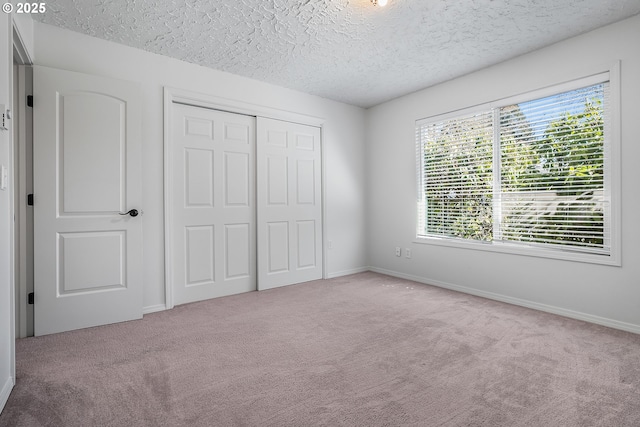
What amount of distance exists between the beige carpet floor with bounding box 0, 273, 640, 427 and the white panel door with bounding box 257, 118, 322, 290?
1.06 m

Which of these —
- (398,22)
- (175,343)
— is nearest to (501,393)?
(175,343)

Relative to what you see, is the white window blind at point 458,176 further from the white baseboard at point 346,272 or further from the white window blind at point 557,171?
the white baseboard at point 346,272

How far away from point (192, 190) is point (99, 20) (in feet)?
5.31

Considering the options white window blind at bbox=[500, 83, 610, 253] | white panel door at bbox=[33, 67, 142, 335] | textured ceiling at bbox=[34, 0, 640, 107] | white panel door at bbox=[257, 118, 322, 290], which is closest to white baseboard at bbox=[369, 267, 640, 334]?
white window blind at bbox=[500, 83, 610, 253]

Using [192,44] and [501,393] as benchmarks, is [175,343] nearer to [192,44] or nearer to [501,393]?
[501,393]

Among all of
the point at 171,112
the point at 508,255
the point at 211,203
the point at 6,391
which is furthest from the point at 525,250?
the point at 6,391

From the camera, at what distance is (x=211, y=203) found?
11.8 ft

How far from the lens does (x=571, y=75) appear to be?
2920mm

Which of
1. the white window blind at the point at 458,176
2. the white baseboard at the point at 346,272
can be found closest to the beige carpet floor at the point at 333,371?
the white window blind at the point at 458,176

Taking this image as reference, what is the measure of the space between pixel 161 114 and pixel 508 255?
383 cm

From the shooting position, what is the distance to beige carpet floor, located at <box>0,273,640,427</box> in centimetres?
159

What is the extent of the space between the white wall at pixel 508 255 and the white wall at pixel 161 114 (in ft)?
1.16

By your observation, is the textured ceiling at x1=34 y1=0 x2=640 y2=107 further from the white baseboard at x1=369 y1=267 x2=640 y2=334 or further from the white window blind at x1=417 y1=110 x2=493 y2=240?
the white baseboard at x1=369 y1=267 x2=640 y2=334

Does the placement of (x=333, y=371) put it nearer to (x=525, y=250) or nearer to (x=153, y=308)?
(x=153, y=308)
